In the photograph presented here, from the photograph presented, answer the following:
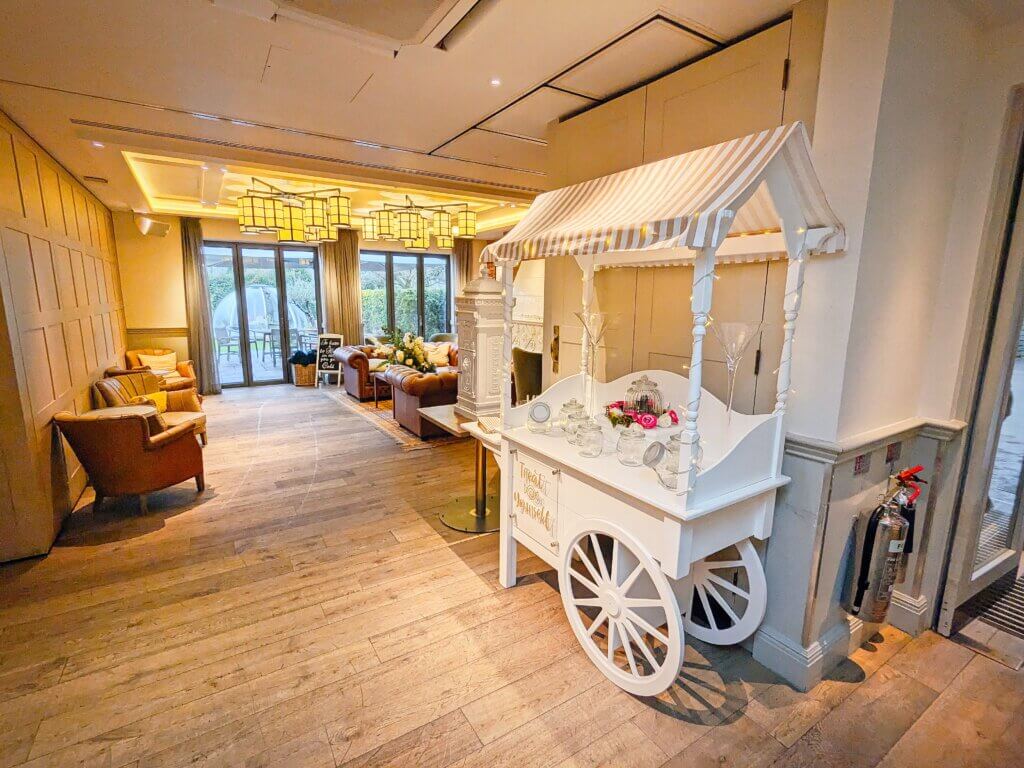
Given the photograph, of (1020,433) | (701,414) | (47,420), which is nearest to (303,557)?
(47,420)

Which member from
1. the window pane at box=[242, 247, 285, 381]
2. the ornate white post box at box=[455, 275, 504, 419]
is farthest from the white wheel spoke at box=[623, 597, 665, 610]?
the window pane at box=[242, 247, 285, 381]

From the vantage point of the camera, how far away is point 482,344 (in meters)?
3.65

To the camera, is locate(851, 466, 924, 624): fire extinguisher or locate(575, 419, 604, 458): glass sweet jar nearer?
locate(851, 466, 924, 624): fire extinguisher

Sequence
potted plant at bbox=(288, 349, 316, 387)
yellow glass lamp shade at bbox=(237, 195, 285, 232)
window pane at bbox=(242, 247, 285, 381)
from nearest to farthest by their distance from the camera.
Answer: yellow glass lamp shade at bbox=(237, 195, 285, 232), window pane at bbox=(242, 247, 285, 381), potted plant at bbox=(288, 349, 316, 387)

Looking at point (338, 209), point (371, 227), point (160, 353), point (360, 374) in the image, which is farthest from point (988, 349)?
point (160, 353)

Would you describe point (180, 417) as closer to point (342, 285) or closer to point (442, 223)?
point (442, 223)

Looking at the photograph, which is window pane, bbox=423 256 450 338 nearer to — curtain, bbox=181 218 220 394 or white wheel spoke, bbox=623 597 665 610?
curtain, bbox=181 218 220 394

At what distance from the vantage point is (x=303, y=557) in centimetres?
298

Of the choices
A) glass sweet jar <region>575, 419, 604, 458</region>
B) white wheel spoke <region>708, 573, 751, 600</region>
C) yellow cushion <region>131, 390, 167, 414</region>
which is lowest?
white wheel spoke <region>708, 573, 751, 600</region>

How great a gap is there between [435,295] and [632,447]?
350 inches

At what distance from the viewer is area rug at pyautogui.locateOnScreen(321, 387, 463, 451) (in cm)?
523

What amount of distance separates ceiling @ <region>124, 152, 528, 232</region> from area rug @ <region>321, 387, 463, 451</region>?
8.72 ft

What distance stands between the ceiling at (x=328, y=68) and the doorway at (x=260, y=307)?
173 inches

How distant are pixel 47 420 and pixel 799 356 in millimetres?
4440
